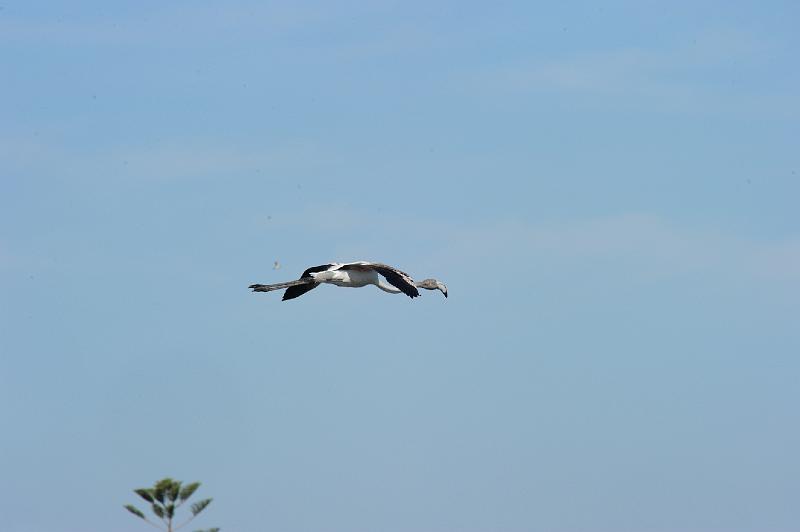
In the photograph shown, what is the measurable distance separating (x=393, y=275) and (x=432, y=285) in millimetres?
2898

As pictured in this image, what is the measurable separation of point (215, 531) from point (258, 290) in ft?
68.3

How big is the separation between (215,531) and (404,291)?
82.3ft

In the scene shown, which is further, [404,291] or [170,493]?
[170,493]

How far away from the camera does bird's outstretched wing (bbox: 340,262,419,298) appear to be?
254ft

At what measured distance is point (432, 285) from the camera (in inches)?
3187

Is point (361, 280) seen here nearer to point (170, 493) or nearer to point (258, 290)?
point (258, 290)

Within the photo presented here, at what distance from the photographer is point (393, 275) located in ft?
258

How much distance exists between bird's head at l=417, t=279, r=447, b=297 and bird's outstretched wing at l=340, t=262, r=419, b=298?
A: 1.72 m

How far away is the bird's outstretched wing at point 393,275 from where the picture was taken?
254 feet

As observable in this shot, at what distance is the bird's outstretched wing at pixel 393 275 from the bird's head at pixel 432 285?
1722 millimetres

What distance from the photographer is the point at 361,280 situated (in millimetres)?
80375

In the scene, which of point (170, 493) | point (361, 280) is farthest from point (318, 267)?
Result: point (170, 493)

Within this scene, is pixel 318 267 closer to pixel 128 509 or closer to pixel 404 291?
pixel 404 291

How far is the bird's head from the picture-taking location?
265 ft
